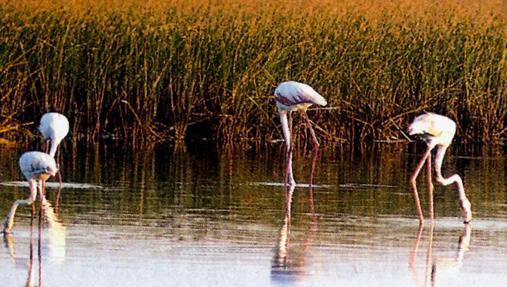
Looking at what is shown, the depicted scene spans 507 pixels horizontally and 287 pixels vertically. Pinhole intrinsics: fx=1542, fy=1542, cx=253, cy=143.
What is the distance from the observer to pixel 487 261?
10.2m

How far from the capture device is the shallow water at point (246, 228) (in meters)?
9.41

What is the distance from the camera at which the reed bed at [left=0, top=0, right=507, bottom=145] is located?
20516 mm

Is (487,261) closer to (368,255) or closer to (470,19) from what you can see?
(368,255)

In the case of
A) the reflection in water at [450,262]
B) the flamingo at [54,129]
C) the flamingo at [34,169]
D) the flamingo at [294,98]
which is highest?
the flamingo at [294,98]

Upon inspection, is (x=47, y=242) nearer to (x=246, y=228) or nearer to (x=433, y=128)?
(x=246, y=228)

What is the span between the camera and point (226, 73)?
20.8 meters

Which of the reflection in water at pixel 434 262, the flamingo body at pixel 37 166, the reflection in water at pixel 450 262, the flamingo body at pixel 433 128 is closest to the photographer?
the reflection in water at pixel 434 262

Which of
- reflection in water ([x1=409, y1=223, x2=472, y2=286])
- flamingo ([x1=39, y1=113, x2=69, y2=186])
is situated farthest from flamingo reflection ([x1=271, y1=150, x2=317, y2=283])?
flamingo ([x1=39, y1=113, x2=69, y2=186])

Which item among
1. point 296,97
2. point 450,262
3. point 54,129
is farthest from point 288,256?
point 296,97

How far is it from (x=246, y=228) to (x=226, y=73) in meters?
9.47

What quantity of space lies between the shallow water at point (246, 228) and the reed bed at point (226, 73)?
2965mm

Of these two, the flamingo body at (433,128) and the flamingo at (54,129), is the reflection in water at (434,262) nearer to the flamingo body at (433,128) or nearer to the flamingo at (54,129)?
the flamingo body at (433,128)

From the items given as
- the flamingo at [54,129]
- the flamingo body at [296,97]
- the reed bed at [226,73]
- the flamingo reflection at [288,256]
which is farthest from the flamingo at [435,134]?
the reed bed at [226,73]

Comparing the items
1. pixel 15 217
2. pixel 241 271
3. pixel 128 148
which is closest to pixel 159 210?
pixel 15 217
